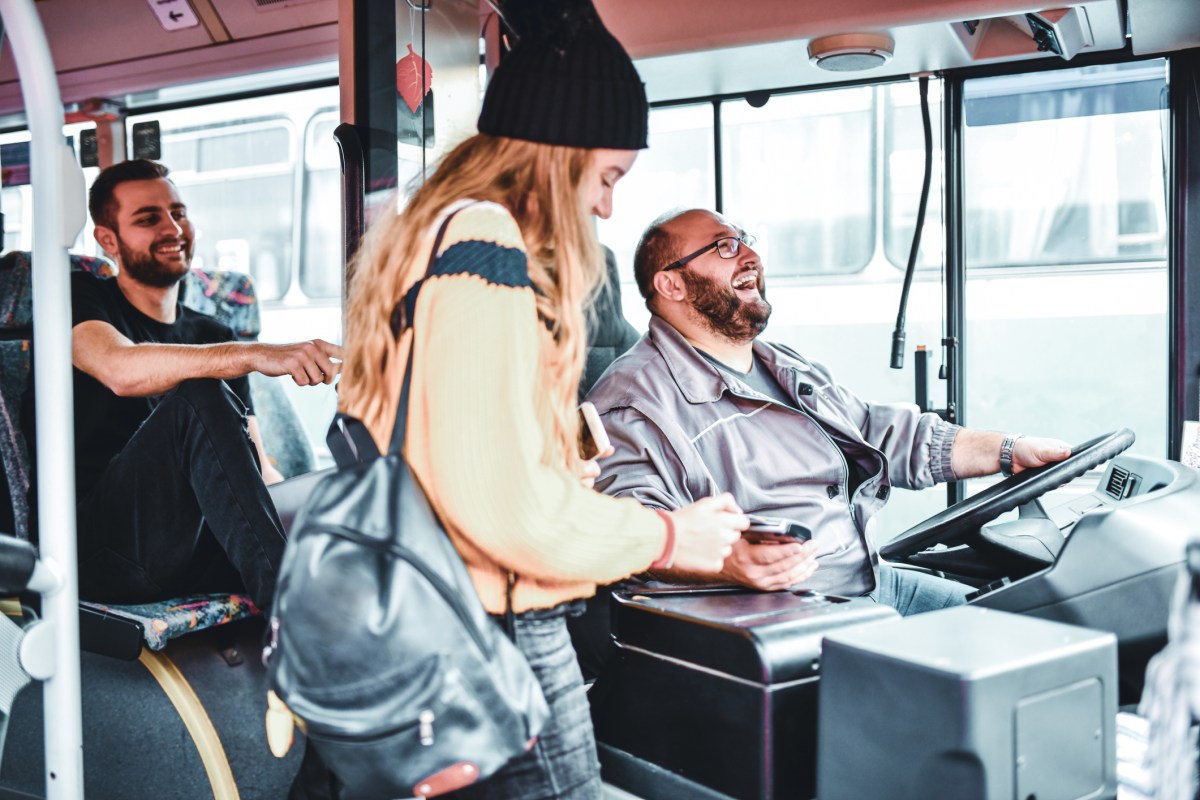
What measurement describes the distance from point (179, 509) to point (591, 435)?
3.76 feet

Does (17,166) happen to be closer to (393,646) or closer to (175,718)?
(175,718)

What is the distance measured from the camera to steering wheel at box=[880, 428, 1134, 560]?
203 centimetres

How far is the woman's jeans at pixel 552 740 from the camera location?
3.69 ft

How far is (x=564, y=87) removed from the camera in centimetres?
112

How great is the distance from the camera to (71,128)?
358cm

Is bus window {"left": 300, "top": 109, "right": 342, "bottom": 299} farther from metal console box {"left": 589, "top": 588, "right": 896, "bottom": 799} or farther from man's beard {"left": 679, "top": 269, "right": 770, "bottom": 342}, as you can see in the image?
metal console box {"left": 589, "top": 588, "right": 896, "bottom": 799}

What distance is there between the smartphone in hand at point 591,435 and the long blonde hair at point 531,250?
18cm

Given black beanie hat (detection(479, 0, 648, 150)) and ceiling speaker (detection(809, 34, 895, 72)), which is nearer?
black beanie hat (detection(479, 0, 648, 150))

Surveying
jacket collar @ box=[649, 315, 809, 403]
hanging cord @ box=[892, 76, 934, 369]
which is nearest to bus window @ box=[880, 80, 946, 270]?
hanging cord @ box=[892, 76, 934, 369]

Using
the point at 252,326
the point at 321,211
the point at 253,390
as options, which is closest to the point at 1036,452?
the point at 252,326

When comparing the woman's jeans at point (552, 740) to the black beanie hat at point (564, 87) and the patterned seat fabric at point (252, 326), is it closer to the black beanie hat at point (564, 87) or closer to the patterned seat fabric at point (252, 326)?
the black beanie hat at point (564, 87)

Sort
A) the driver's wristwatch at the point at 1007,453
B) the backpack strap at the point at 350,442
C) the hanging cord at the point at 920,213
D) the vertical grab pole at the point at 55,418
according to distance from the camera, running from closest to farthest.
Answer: the backpack strap at the point at 350,442 → the vertical grab pole at the point at 55,418 → the driver's wristwatch at the point at 1007,453 → the hanging cord at the point at 920,213

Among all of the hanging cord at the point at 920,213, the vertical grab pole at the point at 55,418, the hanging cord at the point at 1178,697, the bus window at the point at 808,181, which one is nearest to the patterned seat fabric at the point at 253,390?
the vertical grab pole at the point at 55,418

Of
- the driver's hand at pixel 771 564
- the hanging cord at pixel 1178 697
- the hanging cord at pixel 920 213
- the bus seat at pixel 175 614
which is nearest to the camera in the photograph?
the hanging cord at pixel 1178 697
